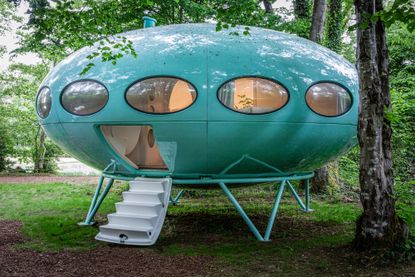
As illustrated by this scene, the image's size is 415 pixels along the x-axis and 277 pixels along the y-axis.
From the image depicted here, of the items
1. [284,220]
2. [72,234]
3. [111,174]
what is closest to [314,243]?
[284,220]

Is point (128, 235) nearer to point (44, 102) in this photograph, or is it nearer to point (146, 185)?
point (146, 185)

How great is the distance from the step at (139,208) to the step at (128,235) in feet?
0.80

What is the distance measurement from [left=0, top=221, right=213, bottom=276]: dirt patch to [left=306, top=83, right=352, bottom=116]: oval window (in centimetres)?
291

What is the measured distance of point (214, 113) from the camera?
18.6 feet

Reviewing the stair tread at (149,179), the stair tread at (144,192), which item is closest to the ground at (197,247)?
the stair tread at (144,192)

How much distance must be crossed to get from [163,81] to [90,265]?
9.16 ft

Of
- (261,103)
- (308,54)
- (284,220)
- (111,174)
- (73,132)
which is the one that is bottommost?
(284,220)

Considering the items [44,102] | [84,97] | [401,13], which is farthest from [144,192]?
[401,13]

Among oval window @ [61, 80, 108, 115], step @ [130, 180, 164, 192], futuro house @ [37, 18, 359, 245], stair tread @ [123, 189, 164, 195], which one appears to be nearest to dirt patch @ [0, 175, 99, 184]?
futuro house @ [37, 18, 359, 245]

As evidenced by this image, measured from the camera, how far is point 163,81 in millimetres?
5801

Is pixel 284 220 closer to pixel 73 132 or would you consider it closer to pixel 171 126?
pixel 171 126

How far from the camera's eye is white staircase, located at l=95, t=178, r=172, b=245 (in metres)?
5.63

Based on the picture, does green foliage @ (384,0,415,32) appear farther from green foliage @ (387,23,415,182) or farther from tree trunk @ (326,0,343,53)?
tree trunk @ (326,0,343,53)

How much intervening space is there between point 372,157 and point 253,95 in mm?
1913
